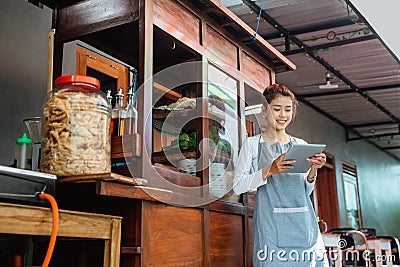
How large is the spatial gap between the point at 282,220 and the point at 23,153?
3.69 feet

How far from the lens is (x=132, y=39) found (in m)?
2.18

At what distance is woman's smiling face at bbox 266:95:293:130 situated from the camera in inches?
89.1

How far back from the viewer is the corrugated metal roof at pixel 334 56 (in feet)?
12.7

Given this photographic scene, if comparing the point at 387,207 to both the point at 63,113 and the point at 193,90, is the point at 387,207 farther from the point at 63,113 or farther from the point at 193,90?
the point at 63,113

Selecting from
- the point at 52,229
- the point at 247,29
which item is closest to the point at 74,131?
the point at 52,229

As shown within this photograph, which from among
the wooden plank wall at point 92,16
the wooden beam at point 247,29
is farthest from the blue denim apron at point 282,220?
the wooden plank wall at point 92,16

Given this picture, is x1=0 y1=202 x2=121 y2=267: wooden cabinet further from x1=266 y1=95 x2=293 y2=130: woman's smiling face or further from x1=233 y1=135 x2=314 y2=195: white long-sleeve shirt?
x1=266 y1=95 x2=293 y2=130: woman's smiling face

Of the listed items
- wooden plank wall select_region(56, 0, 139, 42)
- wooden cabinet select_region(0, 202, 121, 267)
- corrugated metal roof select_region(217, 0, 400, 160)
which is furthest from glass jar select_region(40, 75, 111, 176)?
corrugated metal roof select_region(217, 0, 400, 160)

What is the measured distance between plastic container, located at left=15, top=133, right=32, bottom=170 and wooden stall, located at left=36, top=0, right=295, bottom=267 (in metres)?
0.17

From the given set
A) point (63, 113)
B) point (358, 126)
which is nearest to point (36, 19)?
point (63, 113)

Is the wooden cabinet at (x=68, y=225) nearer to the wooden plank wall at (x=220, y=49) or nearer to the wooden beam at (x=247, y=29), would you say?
the wooden plank wall at (x=220, y=49)

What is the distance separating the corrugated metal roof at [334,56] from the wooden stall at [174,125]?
45.7 inches

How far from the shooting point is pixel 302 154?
2.02 meters

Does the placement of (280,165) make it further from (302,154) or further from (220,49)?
(220,49)
